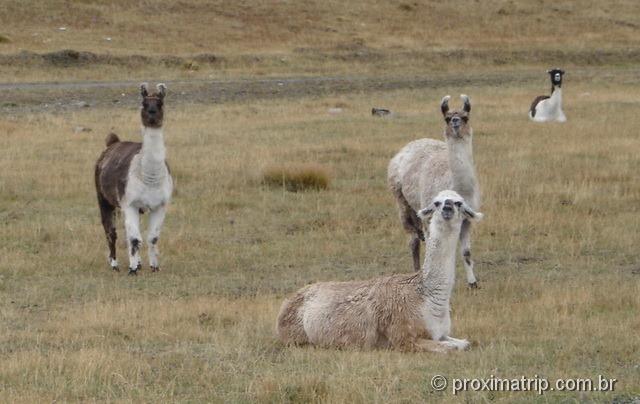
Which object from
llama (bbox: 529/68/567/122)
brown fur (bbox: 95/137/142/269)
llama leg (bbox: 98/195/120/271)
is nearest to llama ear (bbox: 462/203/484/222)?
brown fur (bbox: 95/137/142/269)

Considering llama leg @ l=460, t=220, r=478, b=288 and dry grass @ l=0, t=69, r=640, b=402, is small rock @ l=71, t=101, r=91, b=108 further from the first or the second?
llama leg @ l=460, t=220, r=478, b=288

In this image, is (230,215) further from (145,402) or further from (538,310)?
(145,402)

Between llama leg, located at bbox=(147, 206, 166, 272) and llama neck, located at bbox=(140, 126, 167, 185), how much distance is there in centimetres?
39

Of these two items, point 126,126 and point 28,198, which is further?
point 126,126

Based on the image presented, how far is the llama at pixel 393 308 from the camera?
826cm

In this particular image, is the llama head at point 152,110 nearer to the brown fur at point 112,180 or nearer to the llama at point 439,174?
the brown fur at point 112,180

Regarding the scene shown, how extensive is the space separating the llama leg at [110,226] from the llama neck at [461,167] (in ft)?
Answer: 12.7

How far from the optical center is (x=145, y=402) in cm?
669

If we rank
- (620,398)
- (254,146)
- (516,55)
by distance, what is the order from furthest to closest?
(516,55) < (254,146) < (620,398)

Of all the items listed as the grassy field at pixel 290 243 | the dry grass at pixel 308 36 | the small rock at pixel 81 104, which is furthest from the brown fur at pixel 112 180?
the dry grass at pixel 308 36

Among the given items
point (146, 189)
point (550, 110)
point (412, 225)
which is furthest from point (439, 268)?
point (550, 110)

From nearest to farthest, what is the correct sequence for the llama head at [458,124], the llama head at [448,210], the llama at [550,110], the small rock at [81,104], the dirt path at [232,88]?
1. the llama head at [448,210]
2. the llama head at [458,124]
3. the llama at [550,110]
4. the small rock at [81,104]
5. the dirt path at [232,88]

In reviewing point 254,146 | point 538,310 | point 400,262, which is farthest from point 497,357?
point 254,146

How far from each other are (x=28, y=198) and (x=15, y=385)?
9537 mm
